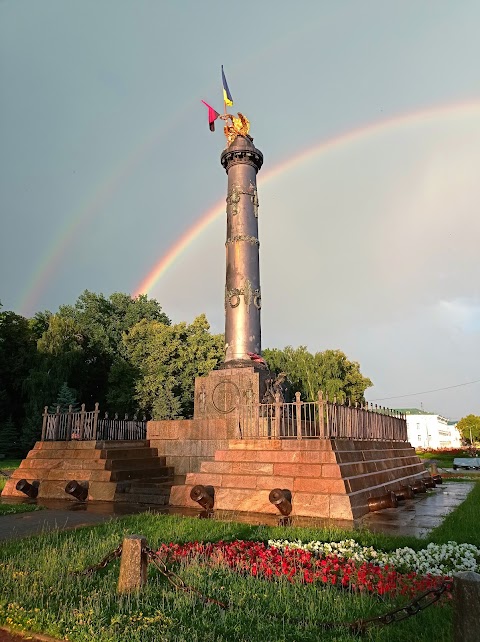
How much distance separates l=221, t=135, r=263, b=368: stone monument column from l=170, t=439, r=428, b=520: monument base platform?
858cm

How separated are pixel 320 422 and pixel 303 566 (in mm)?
5877

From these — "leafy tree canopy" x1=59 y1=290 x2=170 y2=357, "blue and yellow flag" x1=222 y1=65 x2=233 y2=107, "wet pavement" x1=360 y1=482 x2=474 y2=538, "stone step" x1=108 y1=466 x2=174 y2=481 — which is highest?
"blue and yellow flag" x1=222 y1=65 x2=233 y2=107

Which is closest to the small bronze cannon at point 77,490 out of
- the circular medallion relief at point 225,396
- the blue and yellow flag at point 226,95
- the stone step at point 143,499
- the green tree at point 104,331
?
the stone step at point 143,499

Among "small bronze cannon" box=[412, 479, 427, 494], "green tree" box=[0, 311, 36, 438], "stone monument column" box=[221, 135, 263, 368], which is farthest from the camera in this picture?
"green tree" box=[0, 311, 36, 438]

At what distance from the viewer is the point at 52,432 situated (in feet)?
63.8

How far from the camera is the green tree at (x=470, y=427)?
4195 inches

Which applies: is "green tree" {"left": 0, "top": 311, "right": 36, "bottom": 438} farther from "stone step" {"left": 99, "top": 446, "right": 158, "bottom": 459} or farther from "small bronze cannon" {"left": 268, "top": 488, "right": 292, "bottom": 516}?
"small bronze cannon" {"left": 268, "top": 488, "right": 292, "bottom": 516}

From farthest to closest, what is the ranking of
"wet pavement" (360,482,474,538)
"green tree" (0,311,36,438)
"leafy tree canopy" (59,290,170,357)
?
1. "leafy tree canopy" (59,290,170,357)
2. "green tree" (0,311,36,438)
3. "wet pavement" (360,482,474,538)

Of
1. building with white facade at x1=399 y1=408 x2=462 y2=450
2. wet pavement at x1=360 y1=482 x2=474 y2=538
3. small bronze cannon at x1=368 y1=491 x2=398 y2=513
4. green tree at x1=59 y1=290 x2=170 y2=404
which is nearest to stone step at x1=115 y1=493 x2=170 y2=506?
small bronze cannon at x1=368 y1=491 x2=398 y2=513

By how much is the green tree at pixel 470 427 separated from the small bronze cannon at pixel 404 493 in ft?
329

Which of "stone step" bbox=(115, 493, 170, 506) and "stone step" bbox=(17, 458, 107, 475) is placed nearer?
"stone step" bbox=(115, 493, 170, 506)

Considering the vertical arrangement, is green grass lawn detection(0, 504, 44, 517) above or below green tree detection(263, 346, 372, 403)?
below

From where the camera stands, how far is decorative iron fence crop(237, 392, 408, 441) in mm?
12844

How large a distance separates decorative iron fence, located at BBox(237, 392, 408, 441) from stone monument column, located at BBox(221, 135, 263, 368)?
160 inches
